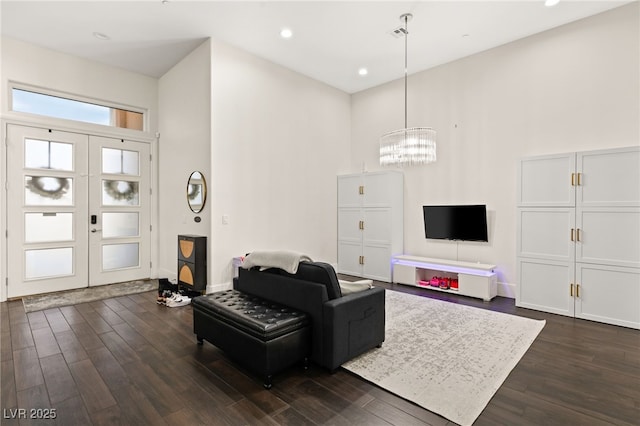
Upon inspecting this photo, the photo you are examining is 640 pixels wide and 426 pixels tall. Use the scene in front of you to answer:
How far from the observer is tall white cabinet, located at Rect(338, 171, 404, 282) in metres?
6.02

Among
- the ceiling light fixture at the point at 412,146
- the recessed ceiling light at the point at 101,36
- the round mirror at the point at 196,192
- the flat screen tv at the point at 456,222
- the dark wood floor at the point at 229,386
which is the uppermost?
the recessed ceiling light at the point at 101,36

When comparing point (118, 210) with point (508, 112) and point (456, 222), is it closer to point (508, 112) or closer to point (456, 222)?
point (456, 222)

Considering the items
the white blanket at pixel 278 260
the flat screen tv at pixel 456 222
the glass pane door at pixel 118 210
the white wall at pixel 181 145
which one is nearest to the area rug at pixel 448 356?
the white blanket at pixel 278 260

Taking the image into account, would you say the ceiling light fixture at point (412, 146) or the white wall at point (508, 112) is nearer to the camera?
the white wall at point (508, 112)

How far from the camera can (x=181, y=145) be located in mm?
5574

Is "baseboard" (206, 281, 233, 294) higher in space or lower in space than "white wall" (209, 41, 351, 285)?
lower

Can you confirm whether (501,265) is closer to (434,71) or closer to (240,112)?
(434,71)

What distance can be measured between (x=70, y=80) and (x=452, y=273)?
23.3 ft

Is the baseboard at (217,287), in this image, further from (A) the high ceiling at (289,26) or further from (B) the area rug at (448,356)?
(A) the high ceiling at (289,26)

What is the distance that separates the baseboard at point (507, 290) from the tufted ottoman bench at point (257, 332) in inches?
147

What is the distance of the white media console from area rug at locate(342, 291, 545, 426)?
0.61m

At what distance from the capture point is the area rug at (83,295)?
4.51 metres

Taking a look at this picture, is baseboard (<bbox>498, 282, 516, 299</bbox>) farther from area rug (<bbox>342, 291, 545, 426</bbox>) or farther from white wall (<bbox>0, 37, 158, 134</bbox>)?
white wall (<bbox>0, 37, 158, 134</bbox>)

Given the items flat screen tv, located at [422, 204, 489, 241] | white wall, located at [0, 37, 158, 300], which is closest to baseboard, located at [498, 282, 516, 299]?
flat screen tv, located at [422, 204, 489, 241]
